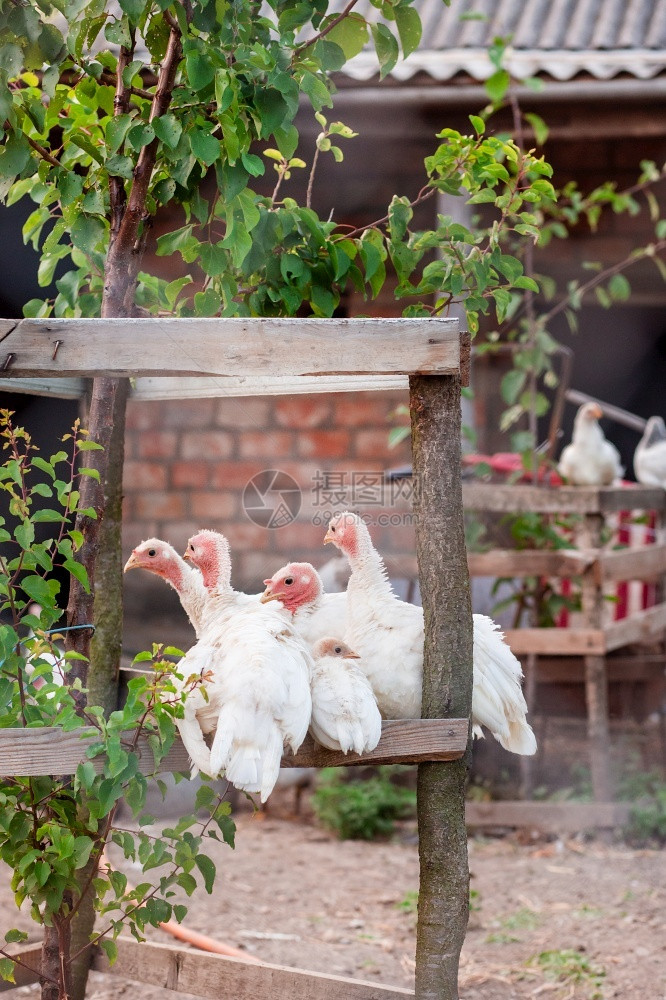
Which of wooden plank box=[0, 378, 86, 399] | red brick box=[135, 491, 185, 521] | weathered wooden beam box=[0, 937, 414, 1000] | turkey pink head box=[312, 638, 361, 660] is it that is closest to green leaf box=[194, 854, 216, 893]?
weathered wooden beam box=[0, 937, 414, 1000]

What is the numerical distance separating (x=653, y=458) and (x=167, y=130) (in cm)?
376

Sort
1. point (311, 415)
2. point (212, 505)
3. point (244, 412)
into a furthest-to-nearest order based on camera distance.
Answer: point (212, 505) → point (311, 415) → point (244, 412)

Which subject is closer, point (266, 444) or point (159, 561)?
point (159, 561)

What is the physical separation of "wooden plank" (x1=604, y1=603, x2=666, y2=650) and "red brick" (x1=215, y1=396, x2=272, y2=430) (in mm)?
1797

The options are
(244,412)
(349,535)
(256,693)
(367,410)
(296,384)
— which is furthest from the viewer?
(367,410)

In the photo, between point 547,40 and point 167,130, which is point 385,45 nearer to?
point 167,130

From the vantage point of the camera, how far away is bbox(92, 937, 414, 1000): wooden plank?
81.5 inches

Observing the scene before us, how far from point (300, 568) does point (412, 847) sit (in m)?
2.70

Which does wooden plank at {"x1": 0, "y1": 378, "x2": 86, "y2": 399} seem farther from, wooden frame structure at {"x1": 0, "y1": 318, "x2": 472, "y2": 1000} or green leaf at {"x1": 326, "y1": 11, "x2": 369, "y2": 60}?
green leaf at {"x1": 326, "y1": 11, "x2": 369, "y2": 60}

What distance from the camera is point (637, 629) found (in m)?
4.64

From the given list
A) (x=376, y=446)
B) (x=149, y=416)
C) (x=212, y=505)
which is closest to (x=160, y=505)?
(x=212, y=505)

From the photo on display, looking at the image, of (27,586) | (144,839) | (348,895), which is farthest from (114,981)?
(27,586)

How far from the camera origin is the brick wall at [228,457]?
356 centimetres

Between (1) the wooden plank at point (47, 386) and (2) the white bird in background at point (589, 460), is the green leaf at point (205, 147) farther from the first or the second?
(2) the white bird in background at point (589, 460)
